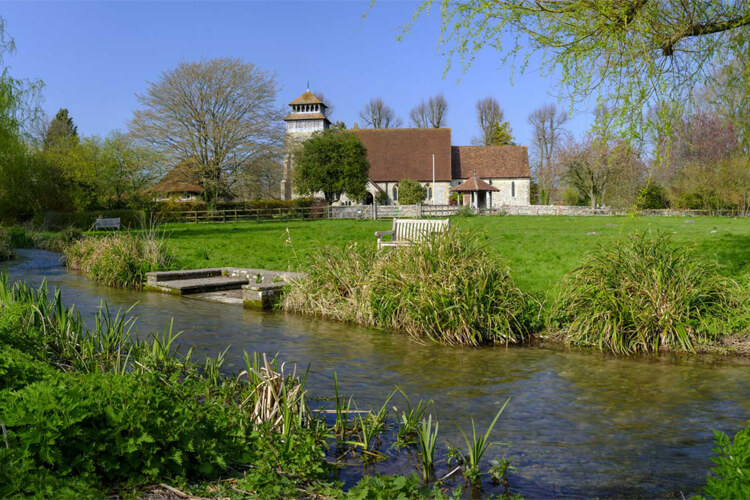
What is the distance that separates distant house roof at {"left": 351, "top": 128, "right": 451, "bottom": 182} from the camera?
5800cm

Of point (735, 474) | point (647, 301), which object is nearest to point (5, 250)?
point (647, 301)

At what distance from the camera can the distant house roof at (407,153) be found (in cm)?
5800

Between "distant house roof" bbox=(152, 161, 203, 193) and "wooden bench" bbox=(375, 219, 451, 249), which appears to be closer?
"wooden bench" bbox=(375, 219, 451, 249)

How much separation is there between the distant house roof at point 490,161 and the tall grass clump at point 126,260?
46954 millimetres

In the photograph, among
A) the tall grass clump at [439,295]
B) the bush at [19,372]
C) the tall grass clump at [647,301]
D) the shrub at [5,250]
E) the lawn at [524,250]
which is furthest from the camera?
→ the shrub at [5,250]

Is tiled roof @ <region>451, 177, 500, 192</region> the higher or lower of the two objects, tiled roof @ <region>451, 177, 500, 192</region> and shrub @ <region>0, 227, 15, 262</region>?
the higher

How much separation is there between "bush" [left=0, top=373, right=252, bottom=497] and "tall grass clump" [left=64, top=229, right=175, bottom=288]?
11.1 metres

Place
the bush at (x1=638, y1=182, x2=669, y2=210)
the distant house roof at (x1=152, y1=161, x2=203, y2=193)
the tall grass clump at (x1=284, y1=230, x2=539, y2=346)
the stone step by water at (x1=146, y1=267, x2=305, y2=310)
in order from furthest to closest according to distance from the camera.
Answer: the bush at (x1=638, y1=182, x2=669, y2=210) < the distant house roof at (x1=152, y1=161, x2=203, y2=193) < the stone step by water at (x1=146, y1=267, x2=305, y2=310) < the tall grass clump at (x1=284, y1=230, x2=539, y2=346)

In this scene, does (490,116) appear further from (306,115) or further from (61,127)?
(61,127)

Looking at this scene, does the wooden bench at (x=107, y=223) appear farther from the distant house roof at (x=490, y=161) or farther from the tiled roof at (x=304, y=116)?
the distant house roof at (x=490, y=161)

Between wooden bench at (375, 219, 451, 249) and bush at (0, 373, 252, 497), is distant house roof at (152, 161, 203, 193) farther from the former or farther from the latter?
bush at (0, 373, 252, 497)

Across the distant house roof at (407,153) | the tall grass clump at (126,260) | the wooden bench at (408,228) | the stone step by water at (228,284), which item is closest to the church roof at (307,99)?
the distant house roof at (407,153)

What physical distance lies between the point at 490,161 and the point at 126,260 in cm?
5070

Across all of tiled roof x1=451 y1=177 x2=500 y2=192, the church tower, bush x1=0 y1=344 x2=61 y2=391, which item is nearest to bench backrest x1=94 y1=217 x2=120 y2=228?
bush x1=0 y1=344 x2=61 y2=391
